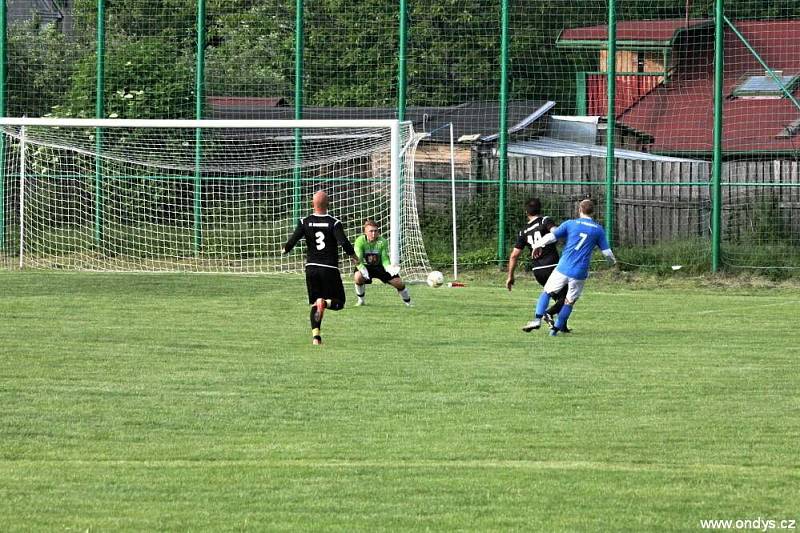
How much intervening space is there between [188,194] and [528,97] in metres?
6.92

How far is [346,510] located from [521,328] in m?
8.96

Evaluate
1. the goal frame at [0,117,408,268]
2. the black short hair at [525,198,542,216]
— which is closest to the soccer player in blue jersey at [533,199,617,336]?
the black short hair at [525,198,542,216]

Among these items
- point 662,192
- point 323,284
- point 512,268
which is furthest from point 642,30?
point 323,284

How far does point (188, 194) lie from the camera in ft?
82.8

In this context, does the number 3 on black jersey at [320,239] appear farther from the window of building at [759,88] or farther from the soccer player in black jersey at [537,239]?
the window of building at [759,88]

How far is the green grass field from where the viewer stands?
24.0ft

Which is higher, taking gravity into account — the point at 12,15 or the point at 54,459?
the point at 12,15

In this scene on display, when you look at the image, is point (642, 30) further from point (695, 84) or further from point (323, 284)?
point (323, 284)

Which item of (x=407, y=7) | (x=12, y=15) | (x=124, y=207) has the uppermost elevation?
(x=12, y=15)

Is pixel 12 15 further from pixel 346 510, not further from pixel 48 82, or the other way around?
pixel 346 510

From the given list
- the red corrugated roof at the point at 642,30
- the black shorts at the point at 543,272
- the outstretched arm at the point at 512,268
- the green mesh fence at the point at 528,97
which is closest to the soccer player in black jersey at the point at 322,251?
the outstretched arm at the point at 512,268

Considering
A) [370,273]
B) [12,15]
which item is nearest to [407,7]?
[370,273]

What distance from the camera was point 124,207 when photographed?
2491 cm

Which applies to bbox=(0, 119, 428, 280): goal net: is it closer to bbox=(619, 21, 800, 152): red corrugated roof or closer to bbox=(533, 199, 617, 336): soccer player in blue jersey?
bbox=(619, 21, 800, 152): red corrugated roof
